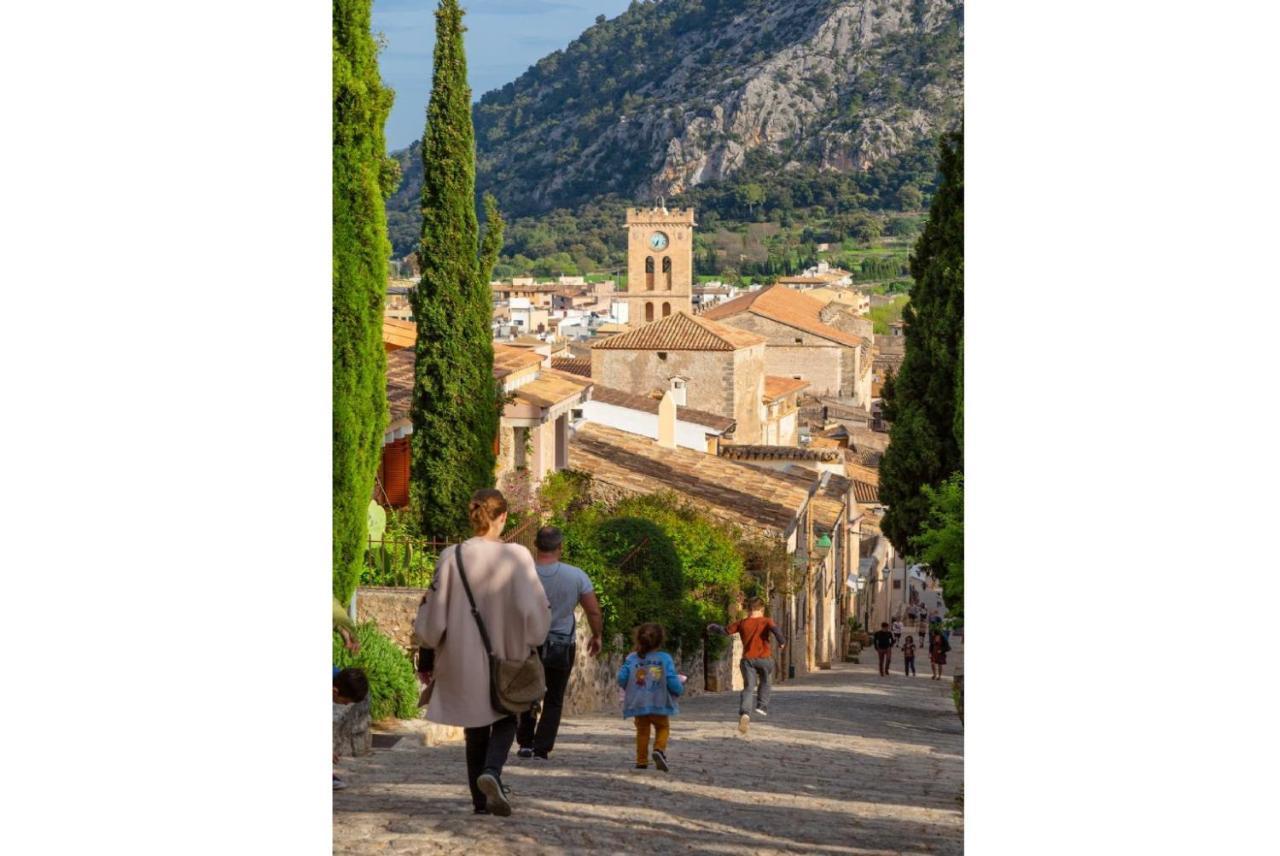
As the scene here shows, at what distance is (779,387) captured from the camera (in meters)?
49.7

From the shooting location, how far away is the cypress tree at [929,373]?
12977mm

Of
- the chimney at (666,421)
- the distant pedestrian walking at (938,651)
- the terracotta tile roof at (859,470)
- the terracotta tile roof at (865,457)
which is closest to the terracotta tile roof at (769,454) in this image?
the chimney at (666,421)

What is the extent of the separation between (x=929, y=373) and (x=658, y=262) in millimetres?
24325

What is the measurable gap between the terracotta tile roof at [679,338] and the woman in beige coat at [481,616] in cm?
3092

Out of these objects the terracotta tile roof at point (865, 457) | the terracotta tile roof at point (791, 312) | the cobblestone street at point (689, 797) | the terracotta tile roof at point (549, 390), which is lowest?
the cobblestone street at point (689, 797)

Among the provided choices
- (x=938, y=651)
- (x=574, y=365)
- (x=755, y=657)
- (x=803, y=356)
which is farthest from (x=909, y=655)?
(x=803, y=356)

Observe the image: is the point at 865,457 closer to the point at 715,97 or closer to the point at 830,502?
the point at 830,502

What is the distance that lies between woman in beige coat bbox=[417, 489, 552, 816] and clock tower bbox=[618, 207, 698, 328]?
62.9 feet

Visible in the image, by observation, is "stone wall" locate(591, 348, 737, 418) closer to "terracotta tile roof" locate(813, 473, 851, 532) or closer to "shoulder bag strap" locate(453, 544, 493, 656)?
"terracotta tile roof" locate(813, 473, 851, 532)

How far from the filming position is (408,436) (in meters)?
12.3

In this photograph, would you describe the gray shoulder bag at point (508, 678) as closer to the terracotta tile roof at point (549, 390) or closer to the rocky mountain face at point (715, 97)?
the rocky mountain face at point (715, 97)
